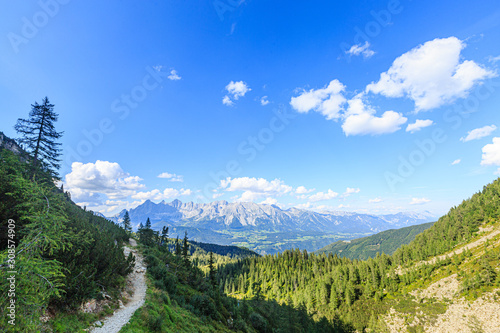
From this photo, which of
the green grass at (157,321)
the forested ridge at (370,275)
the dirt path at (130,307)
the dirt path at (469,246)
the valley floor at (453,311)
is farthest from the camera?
the dirt path at (469,246)

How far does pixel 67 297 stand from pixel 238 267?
161403 mm

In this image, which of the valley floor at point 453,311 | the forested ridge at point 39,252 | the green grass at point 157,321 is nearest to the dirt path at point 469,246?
the valley floor at point 453,311

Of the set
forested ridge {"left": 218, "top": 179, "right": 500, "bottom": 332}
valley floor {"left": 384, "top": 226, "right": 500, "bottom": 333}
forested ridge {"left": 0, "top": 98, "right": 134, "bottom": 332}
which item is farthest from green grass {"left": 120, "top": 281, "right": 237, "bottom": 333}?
valley floor {"left": 384, "top": 226, "right": 500, "bottom": 333}

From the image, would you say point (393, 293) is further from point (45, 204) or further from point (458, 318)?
point (45, 204)

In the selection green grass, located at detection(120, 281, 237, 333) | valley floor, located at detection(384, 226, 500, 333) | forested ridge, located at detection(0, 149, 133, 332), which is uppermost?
forested ridge, located at detection(0, 149, 133, 332)

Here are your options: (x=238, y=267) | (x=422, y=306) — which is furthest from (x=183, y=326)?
(x=238, y=267)

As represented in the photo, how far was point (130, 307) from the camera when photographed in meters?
20.8

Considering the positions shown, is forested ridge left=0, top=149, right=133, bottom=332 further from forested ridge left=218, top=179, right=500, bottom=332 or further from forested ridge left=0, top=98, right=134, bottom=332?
forested ridge left=218, top=179, right=500, bottom=332

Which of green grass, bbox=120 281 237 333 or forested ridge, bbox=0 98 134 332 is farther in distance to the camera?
green grass, bbox=120 281 237 333

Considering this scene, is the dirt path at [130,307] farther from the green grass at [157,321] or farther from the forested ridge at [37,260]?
the forested ridge at [37,260]

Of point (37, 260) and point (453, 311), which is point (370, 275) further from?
point (37, 260)

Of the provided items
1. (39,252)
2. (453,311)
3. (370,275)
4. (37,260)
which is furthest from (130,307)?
(370,275)

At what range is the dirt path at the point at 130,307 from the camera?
1537 centimetres

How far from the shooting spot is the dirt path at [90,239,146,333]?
15.4 meters
